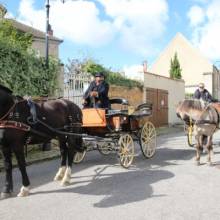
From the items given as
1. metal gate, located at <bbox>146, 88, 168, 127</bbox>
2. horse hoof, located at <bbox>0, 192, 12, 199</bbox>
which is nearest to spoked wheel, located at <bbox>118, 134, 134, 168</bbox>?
horse hoof, located at <bbox>0, 192, 12, 199</bbox>

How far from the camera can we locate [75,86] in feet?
59.2

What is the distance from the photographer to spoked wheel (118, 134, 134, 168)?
11375mm

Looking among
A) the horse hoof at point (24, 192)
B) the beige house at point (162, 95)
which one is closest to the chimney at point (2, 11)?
the beige house at point (162, 95)

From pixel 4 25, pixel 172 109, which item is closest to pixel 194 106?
pixel 4 25

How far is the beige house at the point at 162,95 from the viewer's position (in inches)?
1067

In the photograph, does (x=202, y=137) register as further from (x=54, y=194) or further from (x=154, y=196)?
(x=54, y=194)

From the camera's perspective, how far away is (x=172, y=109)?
3108 cm

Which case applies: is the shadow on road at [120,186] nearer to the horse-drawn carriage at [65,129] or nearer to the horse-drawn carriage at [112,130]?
the horse-drawn carriage at [65,129]

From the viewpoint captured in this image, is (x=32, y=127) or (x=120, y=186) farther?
(x=120, y=186)

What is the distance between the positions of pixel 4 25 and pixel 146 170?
37.0 ft

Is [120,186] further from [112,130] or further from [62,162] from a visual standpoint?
[112,130]

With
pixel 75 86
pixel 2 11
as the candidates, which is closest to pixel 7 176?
pixel 75 86

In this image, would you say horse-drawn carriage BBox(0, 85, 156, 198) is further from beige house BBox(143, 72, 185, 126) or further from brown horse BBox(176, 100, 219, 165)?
beige house BBox(143, 72, 185, 126)

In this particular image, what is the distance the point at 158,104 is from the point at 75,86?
11.0 metres
